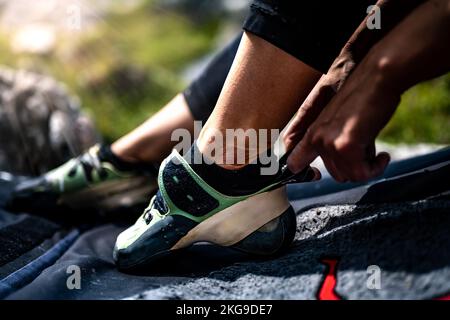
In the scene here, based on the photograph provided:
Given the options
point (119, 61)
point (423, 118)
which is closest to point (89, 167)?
point (423, 118)

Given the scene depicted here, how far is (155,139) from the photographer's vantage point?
66.6 inches

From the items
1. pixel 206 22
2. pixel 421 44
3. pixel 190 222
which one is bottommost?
pixel 190 222

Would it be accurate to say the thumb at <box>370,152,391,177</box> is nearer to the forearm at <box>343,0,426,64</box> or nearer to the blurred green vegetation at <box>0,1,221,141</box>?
the forearm at <box>343,0,426,64</box>

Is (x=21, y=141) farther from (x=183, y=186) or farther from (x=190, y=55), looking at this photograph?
(x=190, y=55)

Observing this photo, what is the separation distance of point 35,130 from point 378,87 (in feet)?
6.21

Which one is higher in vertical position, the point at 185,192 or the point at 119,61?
the point at 119,61

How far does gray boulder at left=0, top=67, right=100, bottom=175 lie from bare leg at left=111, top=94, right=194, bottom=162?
686 millimetres

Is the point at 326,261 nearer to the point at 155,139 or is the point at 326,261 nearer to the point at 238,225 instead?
the point at 238,225

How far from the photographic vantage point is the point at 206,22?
6957mm

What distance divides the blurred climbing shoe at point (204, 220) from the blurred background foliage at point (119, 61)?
1591mm

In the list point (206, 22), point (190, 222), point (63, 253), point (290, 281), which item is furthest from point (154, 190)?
point (206, 22)

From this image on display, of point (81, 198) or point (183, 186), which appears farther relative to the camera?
point (81, 198)

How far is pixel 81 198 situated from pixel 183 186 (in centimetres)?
71
